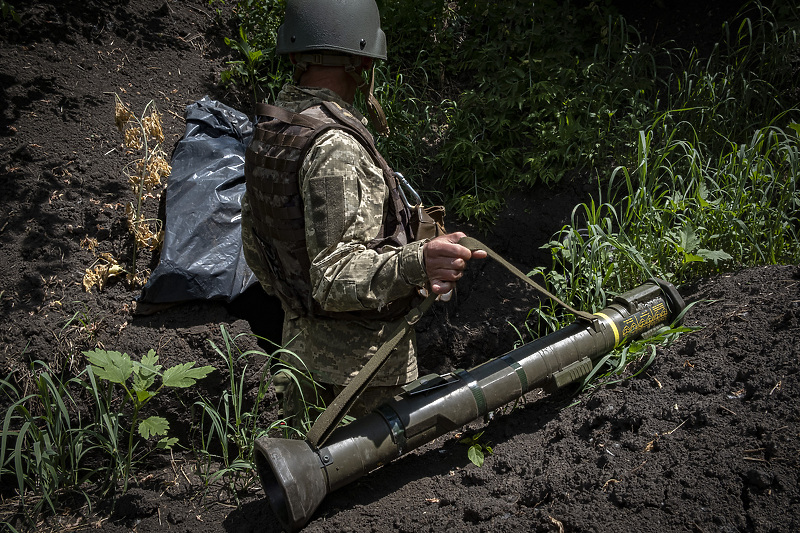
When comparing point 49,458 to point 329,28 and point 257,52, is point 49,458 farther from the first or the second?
point 257,52

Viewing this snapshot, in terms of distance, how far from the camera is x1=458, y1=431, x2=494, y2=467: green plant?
6.96 feet

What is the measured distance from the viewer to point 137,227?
316cm

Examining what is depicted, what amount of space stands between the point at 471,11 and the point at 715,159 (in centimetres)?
208

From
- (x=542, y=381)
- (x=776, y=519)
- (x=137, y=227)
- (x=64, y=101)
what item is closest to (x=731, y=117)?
(x=542, y=381)

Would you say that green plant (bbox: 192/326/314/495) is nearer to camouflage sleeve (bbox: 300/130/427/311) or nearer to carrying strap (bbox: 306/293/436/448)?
carrying strap (bbox: 306/293/436/448)

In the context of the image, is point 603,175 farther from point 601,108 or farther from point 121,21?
point 121,21

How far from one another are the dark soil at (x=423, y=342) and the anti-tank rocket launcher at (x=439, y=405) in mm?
160

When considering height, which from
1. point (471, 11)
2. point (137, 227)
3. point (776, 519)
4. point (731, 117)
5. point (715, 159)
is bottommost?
point (137, 227)

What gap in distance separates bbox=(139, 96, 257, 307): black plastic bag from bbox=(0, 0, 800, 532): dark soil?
5.9 inches

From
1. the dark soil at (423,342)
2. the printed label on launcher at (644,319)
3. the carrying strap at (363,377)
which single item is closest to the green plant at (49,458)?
the dark soil at (423,342)

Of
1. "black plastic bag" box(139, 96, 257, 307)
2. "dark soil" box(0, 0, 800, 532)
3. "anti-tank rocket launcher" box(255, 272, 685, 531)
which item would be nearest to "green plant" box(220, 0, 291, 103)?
"dark soil" box(0, 0, 800, 532)

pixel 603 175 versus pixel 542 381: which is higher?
pixel 603 175

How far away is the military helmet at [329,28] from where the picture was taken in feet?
6.95

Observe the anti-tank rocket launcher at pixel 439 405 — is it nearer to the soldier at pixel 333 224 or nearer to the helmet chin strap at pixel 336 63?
the soldier at pixel 333 224
